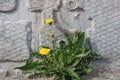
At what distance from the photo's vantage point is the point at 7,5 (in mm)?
3262

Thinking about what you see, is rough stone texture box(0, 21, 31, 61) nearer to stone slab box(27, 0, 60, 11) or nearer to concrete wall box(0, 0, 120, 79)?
concrete wall box(0, 0, 120, 79)

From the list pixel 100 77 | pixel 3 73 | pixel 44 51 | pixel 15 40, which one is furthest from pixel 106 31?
pixel 3 73

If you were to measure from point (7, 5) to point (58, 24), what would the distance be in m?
0.54

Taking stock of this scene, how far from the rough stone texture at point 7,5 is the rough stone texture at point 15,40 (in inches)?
5.6

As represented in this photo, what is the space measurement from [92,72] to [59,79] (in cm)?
39

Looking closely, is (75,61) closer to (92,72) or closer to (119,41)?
(92,72)

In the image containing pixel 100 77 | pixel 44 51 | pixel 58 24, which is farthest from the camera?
pixel 58 24

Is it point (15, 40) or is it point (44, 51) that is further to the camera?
point (15, 40)

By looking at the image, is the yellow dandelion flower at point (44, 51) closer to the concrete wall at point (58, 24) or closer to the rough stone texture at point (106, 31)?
the concrete wall at point (58, 24)

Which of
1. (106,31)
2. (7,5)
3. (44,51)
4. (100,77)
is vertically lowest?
(100,77)

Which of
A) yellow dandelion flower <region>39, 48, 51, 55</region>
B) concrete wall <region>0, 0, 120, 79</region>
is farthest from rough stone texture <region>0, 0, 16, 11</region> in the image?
yellow dandelion flower <region>39, 48, 51, 55</region>

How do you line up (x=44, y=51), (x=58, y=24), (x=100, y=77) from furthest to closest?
(x=58, y=24), (x=100, y=77), (x=44, y=51)

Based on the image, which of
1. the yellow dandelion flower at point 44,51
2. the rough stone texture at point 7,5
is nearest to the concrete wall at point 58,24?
the rough stone texture at point 7,5

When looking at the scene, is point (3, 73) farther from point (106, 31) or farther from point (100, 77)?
point (106, 31)
